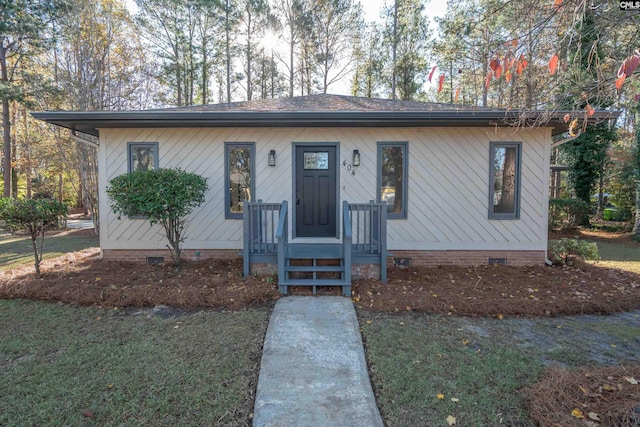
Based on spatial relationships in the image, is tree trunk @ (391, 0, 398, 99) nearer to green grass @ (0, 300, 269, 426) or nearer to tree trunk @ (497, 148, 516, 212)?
tree trunk @ (497, 148, 516, 212)

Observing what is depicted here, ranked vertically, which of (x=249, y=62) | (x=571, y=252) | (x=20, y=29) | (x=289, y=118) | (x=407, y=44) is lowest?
(x=571, y=252)

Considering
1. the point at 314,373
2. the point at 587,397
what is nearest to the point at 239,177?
the point at 314,373

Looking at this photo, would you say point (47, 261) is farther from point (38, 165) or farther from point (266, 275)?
point (38, 165)

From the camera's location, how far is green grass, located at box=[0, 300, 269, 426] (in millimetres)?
2131

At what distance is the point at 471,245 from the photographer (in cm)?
594

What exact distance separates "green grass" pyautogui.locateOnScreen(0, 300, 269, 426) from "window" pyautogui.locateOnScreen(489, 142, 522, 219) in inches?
183

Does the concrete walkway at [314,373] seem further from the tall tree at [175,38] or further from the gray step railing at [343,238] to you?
A: the tall tree at [175,38]

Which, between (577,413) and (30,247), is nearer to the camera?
(577,413)

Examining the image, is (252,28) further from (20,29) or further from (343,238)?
(343,238)

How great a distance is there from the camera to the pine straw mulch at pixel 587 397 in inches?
78.3

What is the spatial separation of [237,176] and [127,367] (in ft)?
12.9

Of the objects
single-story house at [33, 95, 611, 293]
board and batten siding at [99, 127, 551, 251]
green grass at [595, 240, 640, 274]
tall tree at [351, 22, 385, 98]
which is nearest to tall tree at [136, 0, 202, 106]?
tall tree at [351, 22, 385, 98]

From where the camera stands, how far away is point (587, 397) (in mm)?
2223

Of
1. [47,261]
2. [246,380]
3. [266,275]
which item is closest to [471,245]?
[266,275]
